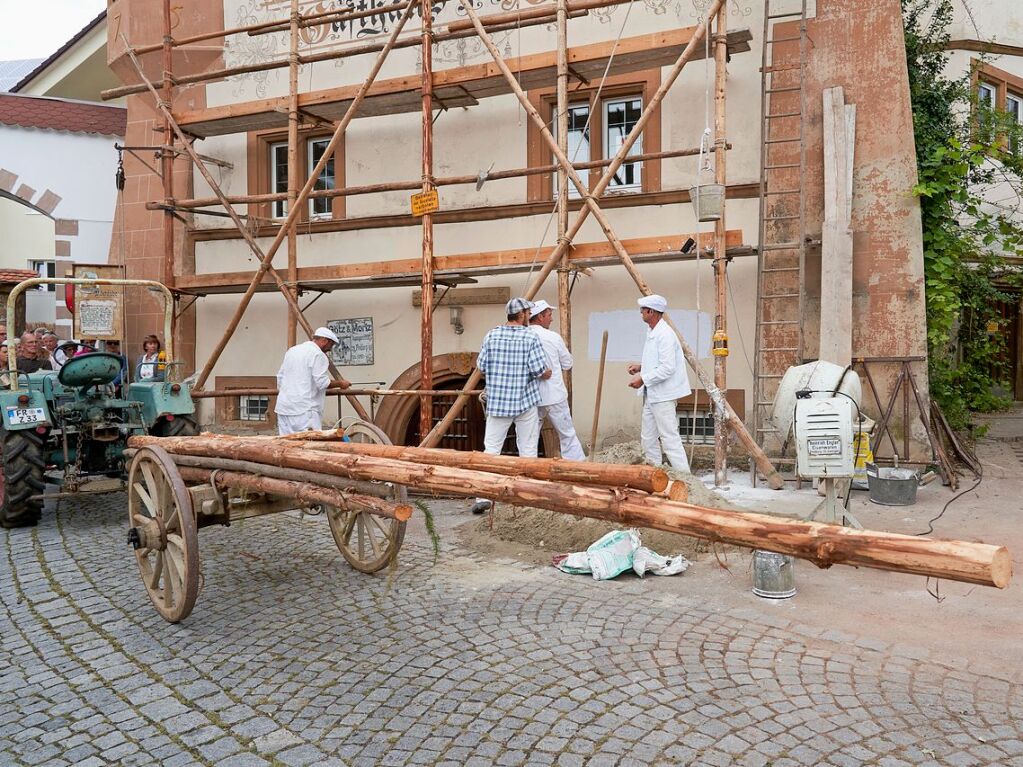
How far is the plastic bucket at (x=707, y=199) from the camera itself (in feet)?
25.2

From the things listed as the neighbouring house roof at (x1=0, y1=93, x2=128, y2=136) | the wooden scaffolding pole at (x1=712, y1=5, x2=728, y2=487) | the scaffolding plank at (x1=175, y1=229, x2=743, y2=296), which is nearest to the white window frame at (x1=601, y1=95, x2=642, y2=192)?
the scaffolding plank at (x1=175, y1=229, x2=743, y2=296)

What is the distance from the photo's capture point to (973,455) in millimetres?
9062

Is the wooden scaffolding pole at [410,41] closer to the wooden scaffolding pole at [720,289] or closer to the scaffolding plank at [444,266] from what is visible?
the wooden scaffolding pole at [720,289]

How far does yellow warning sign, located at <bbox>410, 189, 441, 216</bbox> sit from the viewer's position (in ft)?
29.6

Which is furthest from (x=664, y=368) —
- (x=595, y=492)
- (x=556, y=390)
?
(x=595, y=492)

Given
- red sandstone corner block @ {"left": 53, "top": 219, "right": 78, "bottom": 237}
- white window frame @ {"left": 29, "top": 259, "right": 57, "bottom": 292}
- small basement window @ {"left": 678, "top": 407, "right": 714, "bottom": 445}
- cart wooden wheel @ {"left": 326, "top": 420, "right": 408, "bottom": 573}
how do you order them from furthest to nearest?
white window frame @ {"left": 29, "top": 259, "right": 57, "bottom": 292}, red sandstone corner block @ {"left": 53, "top": 219, "right": 78, "bottom": 237}, small basement window @ {"left": 678, "top": 407, "right": 714, "bottom": 445}, cart wooden wheel @ {"left": 326, "top": 420, "right": 408, "bottom": 573}

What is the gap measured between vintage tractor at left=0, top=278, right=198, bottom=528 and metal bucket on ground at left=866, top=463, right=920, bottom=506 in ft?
19.9

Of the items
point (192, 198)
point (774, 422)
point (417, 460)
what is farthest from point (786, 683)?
point (192, 198)

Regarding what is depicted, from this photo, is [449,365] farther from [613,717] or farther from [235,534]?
[613,717]

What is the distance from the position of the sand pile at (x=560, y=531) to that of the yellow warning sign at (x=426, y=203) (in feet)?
11.3

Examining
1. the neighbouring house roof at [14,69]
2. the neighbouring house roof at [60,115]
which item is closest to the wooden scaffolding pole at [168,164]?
the neighbouring house roof at [60,115]

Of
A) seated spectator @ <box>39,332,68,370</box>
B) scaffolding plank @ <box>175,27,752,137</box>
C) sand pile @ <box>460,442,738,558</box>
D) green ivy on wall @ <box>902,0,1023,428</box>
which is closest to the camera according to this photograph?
sand pile @ <box>460,442,738,558</box>

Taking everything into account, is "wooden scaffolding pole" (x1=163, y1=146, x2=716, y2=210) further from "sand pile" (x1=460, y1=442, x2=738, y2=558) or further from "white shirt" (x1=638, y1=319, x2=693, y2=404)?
"sand pile" (x1=460, y1=442, x2=738, y2=558)

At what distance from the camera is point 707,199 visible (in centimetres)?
772
